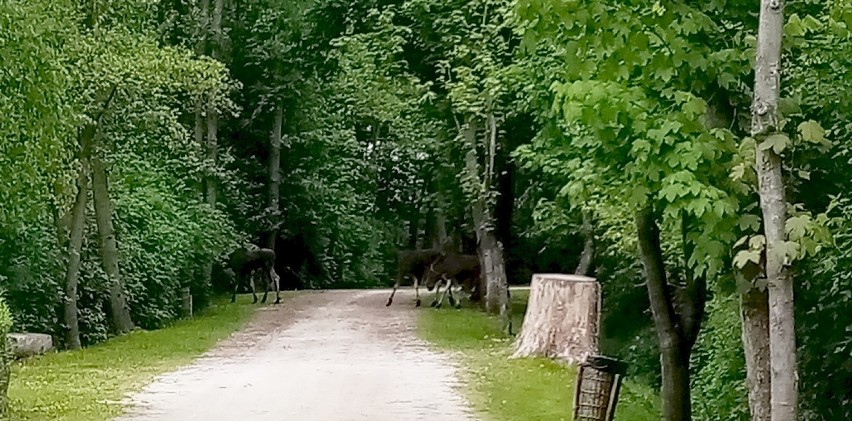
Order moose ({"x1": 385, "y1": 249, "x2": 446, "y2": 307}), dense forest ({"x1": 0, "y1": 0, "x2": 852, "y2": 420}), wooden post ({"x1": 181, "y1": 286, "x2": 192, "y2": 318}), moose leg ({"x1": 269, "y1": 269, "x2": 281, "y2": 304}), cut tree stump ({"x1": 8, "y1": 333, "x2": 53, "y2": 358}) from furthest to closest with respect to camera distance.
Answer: moose ({"x1": 385, "y1": 249, "x2": 446, "y2": 307}), moose leg ({"x1": 269, "y1": 269, "x2": 281, "y2": 304}), wooden post ({"x1": 181, "y1": 286, "x2": 192, "y2": 318}), cut tree stump ({"x1": 8, "y1": 333, "x2": 53, "y2": 358}), dense forest ({"x1": 0, "y1": 0, "x2": 852, "y2": 420})

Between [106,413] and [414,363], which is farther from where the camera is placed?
[414,363]

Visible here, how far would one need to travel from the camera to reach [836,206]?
28.2ft

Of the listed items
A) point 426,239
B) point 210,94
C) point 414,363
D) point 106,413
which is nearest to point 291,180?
point 426,239

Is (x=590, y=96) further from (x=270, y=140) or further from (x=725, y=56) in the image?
(x=270, y=140)

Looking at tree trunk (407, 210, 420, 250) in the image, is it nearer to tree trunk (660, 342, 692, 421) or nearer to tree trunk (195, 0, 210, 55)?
tree trunk (195, 0, 210, 55)

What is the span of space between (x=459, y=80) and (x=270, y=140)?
14.0m

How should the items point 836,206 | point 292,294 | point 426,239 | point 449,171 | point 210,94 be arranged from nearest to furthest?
point 836,206, point 210,94, point 449,171, point 292,294, point 426,239

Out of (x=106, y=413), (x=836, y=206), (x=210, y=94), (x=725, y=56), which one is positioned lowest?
(x=106, y=413)

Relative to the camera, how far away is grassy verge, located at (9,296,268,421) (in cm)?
1188

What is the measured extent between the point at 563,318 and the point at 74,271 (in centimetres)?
831

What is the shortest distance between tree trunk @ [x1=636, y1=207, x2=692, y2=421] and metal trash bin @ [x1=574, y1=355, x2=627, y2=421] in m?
0.50

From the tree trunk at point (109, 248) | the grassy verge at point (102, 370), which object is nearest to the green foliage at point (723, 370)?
the grassy verge at point (102, 370)

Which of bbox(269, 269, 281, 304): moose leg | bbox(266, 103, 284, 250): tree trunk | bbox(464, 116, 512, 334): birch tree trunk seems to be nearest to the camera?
bbox(464, 116, 512, 334): birch tree trunk

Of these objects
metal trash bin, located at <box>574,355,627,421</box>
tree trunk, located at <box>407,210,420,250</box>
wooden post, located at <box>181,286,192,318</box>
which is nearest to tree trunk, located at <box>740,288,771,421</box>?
metal trash bin, located at <box>574,355,627,421</box>
